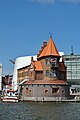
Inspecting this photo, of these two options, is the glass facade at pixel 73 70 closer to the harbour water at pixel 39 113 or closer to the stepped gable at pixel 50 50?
the stepped gable at pixel 50 50

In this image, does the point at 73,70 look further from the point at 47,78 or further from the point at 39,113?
the point at 39,113

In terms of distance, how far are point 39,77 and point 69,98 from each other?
11.7 meters

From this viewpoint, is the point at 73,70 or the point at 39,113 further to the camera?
the point at 73,70

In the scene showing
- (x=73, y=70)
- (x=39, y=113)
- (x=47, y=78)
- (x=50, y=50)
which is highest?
(x=73, y=70)

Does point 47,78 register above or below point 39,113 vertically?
above

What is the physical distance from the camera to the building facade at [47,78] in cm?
10925

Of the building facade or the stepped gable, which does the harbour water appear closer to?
the building facade

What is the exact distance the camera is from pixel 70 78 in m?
191

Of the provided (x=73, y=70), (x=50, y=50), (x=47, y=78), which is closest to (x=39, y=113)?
(x=47, y=78)

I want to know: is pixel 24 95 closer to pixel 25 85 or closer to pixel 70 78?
pixel 25 85

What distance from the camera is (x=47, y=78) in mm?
111000

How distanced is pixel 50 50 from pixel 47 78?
9.47 metres

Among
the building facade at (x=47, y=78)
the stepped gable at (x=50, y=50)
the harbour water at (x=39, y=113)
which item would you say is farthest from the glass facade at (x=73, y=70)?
the harbour water at (x=39, y=113)

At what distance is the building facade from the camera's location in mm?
109250
